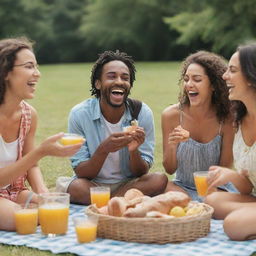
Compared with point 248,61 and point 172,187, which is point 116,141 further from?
point 248,61

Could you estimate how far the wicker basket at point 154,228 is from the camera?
482 centimetres

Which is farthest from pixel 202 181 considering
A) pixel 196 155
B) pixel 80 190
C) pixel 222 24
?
pixel 222 24

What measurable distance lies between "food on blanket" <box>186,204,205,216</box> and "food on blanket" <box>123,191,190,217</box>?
0.07 meters

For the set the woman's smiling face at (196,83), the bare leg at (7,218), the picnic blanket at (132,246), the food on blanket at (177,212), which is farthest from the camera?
the woman's smiling face at (196,83)

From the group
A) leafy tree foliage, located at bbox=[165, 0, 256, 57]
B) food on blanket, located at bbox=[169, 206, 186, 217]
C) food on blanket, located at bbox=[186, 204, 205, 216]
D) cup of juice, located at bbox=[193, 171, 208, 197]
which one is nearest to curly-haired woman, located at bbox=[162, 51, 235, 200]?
cup of juice, located at bbox=[193, 171, 208, 197]

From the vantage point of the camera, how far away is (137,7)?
59562 millimetres

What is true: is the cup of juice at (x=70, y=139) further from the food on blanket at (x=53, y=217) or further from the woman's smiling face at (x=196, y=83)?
the woman's smiling face at (x=196, y=83)

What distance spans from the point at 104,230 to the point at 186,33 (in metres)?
46.0

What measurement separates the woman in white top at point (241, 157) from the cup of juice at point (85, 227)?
109cm

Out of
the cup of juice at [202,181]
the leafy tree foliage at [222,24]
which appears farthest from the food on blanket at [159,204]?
the leafy tree foliage at [222,24]

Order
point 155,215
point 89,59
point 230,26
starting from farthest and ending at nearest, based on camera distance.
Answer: point 89,59 < point 230,26 < point 155,215

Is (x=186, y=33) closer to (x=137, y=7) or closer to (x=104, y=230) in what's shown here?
(x=137, y=7)

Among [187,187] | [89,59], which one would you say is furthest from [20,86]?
[89,59]

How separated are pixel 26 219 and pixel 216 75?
97.7 inches
